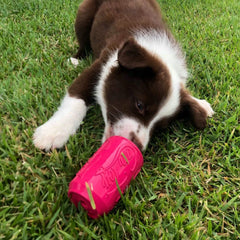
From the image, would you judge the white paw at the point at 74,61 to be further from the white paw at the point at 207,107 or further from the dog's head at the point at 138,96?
the white paw at the point at 207,107

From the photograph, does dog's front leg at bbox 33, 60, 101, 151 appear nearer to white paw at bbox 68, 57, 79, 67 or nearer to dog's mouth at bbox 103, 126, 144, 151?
dog's mouth at bbox 103, 126, 144, 151

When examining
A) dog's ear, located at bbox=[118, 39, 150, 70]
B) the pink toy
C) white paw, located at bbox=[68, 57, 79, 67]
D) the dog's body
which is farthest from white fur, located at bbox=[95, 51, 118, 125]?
the pink toy

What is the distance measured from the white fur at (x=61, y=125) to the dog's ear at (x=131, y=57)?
0.60 m

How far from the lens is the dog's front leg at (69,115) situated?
220cm

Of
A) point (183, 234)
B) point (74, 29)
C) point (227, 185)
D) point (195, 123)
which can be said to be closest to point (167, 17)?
point (74, 29)

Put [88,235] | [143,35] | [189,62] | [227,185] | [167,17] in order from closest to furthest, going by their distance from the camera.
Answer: [88,235] < [227,185] < [143,35] < [189,62] < [167,17]

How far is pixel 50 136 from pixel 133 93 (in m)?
0.80

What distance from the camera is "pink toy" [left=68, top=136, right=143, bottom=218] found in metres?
1.61

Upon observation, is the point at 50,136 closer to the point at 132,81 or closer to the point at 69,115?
the point at 69,115

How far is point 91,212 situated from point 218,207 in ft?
2.84

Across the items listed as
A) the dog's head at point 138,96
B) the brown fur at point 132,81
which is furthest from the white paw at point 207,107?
the dog's head at point 138,96

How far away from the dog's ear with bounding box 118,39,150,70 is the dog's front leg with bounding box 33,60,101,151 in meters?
0.59

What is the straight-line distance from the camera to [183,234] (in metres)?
1.63

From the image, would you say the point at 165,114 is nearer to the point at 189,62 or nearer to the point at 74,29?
the point at 189,62
